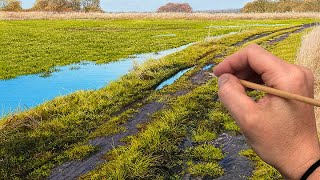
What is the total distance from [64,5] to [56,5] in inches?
141

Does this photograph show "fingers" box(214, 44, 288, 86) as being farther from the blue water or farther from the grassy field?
the blue water

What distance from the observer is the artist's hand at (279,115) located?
4.78 feet

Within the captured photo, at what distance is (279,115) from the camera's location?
4.88 feet

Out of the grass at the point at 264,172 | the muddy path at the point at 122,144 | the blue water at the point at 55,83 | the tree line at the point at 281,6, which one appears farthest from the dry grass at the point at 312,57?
the tree line at the point at 281,6

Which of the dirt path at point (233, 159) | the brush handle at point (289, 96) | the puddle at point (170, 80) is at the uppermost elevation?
the brush handle at point (289, 96)

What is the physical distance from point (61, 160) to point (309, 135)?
6.80 metres

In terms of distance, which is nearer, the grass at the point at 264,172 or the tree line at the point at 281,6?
the grass at the point at 264,172

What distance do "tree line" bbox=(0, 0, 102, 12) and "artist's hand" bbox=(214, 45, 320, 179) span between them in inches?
4379

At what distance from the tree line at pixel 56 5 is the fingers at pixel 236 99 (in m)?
111

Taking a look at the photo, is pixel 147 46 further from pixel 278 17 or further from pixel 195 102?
pixel 278 17

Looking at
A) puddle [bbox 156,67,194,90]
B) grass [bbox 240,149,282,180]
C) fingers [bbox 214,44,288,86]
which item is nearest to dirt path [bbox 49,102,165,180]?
grass [bbox 240,149,282,180]

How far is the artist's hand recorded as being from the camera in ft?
4.78

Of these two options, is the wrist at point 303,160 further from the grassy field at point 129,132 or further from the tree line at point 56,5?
the tree line at point 56,5

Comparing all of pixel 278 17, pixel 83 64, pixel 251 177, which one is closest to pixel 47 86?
pixel 83 64
